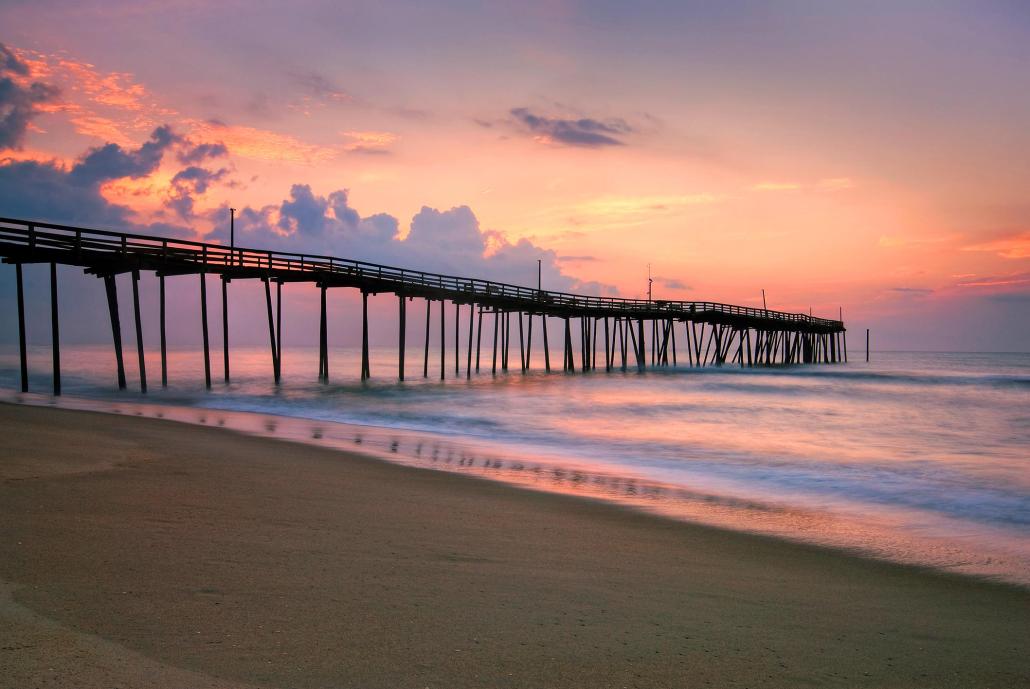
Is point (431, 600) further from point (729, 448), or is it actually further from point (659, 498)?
point (729, 448)

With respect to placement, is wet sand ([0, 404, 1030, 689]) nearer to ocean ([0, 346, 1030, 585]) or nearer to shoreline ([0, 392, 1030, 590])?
shoreline ([0, 392, 1030, 590])

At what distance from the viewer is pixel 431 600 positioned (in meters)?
4.08

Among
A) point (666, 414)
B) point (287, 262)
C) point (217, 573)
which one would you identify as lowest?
point (666, 414)

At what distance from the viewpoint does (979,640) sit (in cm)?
427

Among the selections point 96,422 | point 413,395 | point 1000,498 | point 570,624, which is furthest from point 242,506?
point 413,395

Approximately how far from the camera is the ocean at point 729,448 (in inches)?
322

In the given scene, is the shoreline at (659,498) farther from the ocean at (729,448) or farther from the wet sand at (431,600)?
the wet sand at (431,600)

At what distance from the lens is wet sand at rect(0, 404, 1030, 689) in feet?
10.6

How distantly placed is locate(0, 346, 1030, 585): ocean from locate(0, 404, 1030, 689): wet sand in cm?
177

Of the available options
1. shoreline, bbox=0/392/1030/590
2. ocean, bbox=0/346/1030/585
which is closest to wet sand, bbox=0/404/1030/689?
shoreline, bbox=0/392/1030/590

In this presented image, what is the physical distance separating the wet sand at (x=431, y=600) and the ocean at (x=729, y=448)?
177 cm

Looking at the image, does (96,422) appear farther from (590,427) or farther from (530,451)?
(590,427)

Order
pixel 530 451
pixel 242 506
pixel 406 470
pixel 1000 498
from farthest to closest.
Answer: pixel 530 451, pixel 1000 498, pixel 406 470, pixel 242 506

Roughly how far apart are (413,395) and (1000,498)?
70.8 ft
